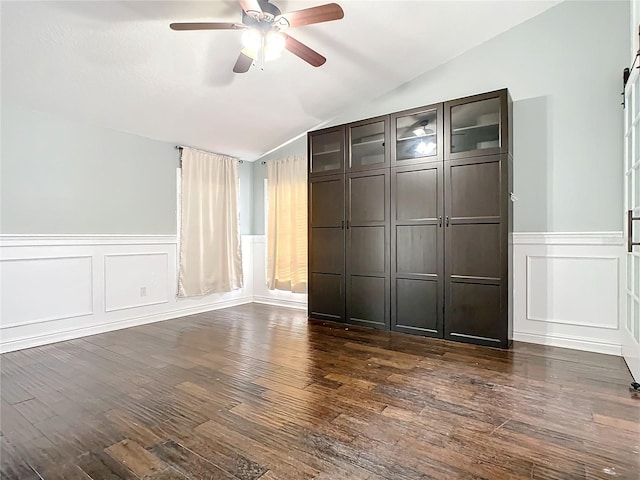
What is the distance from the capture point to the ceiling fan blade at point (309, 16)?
2252 millimetres

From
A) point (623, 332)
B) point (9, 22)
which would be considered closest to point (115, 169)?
point (9, 22)

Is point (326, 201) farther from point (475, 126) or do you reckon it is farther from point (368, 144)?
point (475, 126)

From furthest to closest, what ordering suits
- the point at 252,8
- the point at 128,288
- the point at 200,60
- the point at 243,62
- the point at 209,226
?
1. the point at 209,226
2. the point at 128,288
3. the point at 200,60
4. the point at 243,62
5. the point at 252,8

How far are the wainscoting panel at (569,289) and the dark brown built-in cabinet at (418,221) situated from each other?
0.98 ft

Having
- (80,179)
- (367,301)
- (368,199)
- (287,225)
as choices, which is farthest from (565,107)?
(80,179)

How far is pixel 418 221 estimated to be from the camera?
3678mm

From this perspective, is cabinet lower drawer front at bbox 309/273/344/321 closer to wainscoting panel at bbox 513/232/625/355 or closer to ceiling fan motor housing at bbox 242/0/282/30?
wainscoting panel at bbox 513/232/625/355

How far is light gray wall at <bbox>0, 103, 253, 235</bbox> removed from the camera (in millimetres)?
3309

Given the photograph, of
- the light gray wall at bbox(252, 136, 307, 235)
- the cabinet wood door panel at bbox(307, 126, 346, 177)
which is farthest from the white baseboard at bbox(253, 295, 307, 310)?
the cabinet wood door panel at bbox(307, 126, 346, 177)

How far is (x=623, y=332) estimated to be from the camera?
295cm

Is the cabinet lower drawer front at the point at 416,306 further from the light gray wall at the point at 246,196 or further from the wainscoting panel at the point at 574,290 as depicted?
the light gray wall at the point at 246,196

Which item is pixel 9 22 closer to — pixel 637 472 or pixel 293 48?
pixel 293 48

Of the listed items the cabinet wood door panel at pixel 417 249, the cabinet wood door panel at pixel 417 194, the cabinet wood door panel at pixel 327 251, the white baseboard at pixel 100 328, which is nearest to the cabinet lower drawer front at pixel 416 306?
the cabinet wood door panel at pixel 417 249

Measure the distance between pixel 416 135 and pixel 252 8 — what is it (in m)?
2.13
